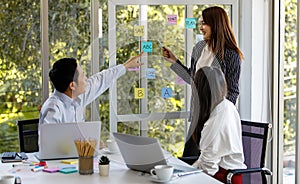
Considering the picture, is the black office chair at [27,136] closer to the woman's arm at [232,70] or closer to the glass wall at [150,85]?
the glass wall at [150,85]

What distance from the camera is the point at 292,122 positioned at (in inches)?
158

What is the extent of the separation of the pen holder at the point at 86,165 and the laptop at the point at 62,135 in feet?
0.55

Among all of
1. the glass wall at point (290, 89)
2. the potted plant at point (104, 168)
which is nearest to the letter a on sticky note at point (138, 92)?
the potted plant at point (104, 168)

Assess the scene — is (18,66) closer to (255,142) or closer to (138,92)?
(138,92)

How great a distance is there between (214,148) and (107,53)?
0.73 meters

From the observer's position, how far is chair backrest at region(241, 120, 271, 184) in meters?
3.21

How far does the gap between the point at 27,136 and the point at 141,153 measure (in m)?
1.33

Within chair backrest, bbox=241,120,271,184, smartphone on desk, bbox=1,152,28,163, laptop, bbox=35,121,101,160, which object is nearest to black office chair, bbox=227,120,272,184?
chair backrest, bbox=241,120,271,184

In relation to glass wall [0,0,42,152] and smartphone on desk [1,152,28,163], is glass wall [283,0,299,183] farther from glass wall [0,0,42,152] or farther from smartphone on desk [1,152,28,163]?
smartphone on desk [1,152,28,163]

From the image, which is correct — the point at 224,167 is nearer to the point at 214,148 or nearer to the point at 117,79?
the point at 214,148

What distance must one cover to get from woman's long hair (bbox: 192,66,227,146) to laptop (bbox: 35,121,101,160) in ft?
1.65

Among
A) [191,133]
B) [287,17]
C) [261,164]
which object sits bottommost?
[261,164]

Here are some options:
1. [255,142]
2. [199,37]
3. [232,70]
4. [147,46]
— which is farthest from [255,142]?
[147,46]

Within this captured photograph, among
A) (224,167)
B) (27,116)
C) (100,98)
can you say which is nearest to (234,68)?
(224,167)
